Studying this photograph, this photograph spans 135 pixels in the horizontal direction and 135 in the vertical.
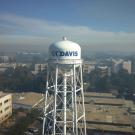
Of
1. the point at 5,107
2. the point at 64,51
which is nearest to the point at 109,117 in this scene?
the point at 5,107

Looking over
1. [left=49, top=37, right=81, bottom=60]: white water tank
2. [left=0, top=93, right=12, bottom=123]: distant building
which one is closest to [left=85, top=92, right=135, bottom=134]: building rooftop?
[left=0, top=93, right=12, bottom=123]: distant building

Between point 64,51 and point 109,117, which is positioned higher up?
point 64,51

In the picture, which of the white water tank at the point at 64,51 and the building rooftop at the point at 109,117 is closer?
the white water tank at the point at 64,51

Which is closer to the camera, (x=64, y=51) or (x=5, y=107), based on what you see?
(x=64, y=51)

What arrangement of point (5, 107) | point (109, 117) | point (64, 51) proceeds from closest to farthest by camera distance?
→ point (64, 51)
point (109, 117)
point (5, 107)

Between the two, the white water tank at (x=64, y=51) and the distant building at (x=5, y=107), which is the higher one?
the white water tank at (x=64, y=51)

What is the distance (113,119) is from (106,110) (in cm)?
347

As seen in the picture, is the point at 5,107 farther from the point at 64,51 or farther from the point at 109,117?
the point at 64,51

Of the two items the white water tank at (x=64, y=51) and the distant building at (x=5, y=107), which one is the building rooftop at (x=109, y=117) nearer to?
the distant building at (x=5, y=107)

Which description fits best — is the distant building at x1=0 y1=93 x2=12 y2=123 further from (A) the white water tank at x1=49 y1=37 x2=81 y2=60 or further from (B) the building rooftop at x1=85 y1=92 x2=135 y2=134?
(A) the white water tank at x1=49 y1=37 x2=81 y2=60

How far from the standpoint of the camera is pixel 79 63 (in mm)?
12922

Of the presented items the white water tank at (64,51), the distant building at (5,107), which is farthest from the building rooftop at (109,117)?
Answer: the white water tank at (64,51)

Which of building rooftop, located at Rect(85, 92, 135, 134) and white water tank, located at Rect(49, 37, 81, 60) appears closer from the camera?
white water tank, located at Rect(49, 37, 81, 60)

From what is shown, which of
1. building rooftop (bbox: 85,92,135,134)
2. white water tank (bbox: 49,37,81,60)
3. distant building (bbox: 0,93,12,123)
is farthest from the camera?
distant building (bbox: 0,93,12,123)
